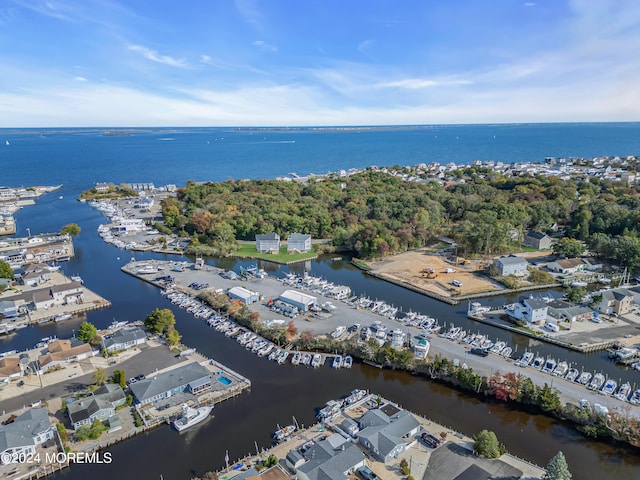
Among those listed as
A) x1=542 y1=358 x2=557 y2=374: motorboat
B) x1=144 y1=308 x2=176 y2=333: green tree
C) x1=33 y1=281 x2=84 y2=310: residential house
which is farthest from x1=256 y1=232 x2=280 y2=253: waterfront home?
x1=542 y1=358 x2=557 y2=374: motorboat

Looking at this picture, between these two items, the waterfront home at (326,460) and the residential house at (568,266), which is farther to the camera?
the residential house at (568,266)

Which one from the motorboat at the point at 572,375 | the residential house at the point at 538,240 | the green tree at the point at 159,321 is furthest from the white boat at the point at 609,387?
the residential house at the point at 538,240

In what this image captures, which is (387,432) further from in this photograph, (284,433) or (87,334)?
(87,334)

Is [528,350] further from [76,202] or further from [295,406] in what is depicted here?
[76,202]

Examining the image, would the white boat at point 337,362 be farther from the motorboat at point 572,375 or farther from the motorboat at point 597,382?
the motorboat at point 597,382

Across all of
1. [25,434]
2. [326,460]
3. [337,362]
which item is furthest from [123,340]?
[326,460]

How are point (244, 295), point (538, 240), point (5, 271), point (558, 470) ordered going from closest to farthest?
1. point (558, 470)
2. point (244, 295)
3. point (5, 271)
4. point (538, 240)
